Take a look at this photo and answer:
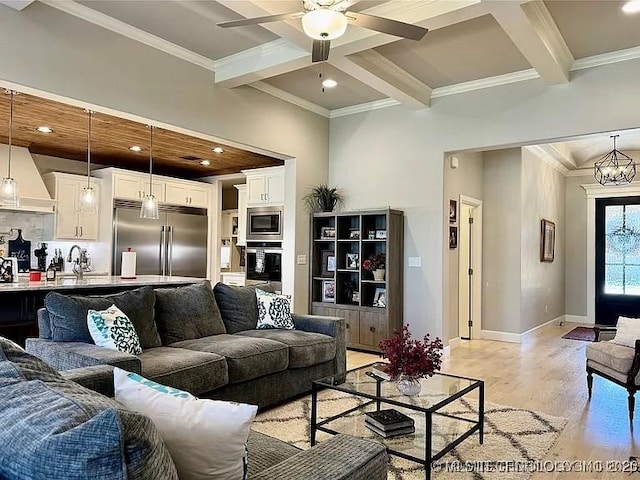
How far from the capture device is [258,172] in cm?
684

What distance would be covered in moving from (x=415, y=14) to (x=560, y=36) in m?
1.47

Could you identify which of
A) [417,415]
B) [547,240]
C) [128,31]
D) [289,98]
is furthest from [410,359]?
[547,240]

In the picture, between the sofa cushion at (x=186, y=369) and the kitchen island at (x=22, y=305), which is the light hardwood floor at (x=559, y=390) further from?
the kitchen island at (x=22, y=305)

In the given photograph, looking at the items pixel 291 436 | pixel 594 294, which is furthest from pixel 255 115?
pixel 594 294

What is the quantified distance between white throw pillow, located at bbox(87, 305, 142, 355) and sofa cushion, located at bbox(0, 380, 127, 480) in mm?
1985

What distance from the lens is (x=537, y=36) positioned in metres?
3.73

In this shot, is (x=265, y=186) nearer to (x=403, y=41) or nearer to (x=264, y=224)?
(x=264, y=224)

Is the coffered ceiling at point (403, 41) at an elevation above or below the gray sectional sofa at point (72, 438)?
above

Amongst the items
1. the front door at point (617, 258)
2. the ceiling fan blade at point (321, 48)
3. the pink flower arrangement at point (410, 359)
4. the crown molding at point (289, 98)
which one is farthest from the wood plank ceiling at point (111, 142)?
the front door at point (617, 258)

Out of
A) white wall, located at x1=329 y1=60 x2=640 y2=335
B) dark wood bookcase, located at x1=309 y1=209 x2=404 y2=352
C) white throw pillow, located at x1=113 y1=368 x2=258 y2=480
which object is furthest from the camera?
dark wood bookcase, located at x1=309 y1=209 x2=404 y2=352

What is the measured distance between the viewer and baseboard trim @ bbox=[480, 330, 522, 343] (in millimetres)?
6832

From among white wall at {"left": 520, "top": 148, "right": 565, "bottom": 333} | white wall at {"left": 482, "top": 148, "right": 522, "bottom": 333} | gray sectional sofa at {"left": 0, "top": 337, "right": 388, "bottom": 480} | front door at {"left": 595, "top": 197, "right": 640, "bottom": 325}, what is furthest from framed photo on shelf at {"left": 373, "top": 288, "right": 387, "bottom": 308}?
front door at {"left": 595, "top": 197, "right": 640, "bottom": 325}

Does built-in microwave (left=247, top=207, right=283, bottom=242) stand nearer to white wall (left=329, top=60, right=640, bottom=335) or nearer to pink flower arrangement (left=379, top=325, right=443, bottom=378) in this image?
white wall (left=329, top=60, right=640, bottom=335)

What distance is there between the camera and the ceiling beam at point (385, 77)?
4.40 meters
